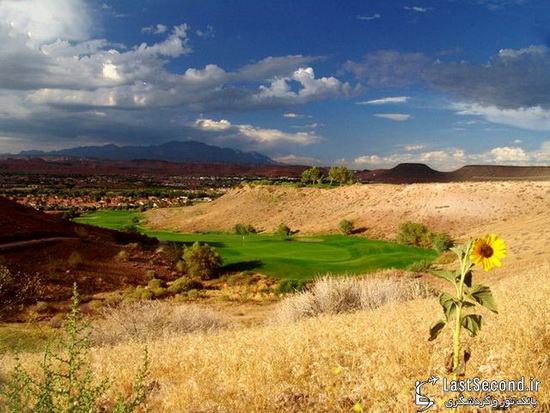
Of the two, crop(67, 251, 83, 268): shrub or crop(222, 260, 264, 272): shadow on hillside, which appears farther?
crop(222, 260, 264, 272): shadow on hillside

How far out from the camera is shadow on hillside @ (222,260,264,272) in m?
30.5

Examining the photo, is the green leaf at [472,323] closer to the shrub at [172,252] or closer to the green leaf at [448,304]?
the green leaf at [448,304]

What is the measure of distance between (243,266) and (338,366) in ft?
86.8

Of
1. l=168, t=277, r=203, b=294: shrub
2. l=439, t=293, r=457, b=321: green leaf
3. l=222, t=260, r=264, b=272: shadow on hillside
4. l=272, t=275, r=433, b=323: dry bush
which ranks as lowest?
l=168, t=277, r=203, b=294: shrub

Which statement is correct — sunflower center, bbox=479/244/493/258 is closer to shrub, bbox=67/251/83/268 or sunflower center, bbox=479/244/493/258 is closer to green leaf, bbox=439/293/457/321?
green leaf, bbox=439/293/457/321

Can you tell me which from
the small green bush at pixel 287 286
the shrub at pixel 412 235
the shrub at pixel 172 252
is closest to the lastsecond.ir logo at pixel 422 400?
the small green bush at pixel 287 286

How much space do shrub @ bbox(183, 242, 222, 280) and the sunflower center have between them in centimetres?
2793

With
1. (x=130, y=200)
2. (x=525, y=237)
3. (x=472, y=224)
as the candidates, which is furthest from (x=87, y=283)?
(x=130, y=200)

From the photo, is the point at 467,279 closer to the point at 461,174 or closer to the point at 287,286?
the point at 287,286

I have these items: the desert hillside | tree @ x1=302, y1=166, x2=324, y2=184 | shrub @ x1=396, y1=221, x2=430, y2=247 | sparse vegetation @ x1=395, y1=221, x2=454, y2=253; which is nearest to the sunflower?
the desert hillside

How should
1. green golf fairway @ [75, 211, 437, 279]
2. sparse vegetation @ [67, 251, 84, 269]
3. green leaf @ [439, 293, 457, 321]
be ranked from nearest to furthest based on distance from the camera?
green leaf @ [439, 293, 457, 321], sparse vegetation @ [67, 251, 84, 269], green golf fairway @ [75, 211, 437, 279]

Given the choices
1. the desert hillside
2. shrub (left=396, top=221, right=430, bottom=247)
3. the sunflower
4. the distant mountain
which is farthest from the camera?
the distant mountain

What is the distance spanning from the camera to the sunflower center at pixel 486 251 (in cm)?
266

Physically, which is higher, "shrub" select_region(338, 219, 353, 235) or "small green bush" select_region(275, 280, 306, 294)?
"shrub" select_region(338, 219, 353, 235)
